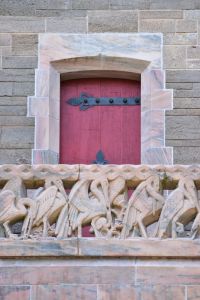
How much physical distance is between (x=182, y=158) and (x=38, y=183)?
10.0 feet

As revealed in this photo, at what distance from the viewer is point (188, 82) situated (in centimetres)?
1376

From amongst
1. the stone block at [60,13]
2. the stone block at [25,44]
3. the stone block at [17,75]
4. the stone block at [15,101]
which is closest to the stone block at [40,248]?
the stone block at [15,101]

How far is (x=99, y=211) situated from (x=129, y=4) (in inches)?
172

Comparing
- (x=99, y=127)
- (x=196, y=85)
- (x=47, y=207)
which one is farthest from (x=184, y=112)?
(x=47, y=207)

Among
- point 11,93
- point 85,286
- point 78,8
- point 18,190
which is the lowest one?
point 85,286

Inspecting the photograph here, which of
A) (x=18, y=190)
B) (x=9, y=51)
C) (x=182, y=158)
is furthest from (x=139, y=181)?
(x=9, y=51)

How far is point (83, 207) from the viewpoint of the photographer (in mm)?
10625

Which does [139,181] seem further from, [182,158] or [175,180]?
[182,158]

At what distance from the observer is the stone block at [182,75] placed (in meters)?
13.8

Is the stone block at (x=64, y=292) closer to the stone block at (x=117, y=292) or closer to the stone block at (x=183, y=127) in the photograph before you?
the stone block at (x=117, y=292)

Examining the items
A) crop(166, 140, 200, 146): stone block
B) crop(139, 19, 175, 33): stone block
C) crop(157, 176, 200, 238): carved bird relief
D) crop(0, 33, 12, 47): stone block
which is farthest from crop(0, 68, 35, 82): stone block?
crop(157, 176, 200, 238): carved bird relief

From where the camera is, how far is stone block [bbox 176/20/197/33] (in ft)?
46.0

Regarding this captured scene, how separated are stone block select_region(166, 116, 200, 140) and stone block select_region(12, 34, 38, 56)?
1920mm

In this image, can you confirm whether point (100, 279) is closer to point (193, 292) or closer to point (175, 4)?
point (193, 292)
